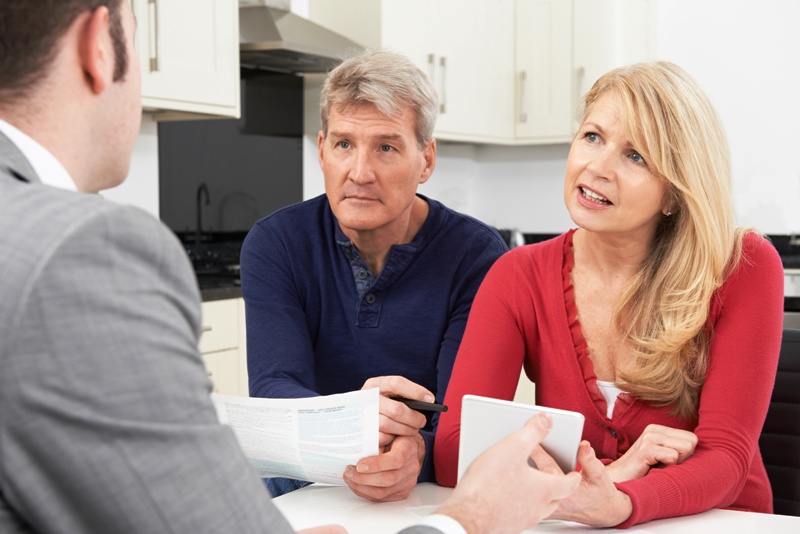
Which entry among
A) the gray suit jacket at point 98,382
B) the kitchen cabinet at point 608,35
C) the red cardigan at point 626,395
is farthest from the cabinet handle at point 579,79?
the gray suit jacket at point 98,382

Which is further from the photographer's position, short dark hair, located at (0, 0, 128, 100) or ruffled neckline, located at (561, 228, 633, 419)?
ruffled neckline, located at (561, 228, 633, 419)

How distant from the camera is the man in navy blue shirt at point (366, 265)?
1785 mm

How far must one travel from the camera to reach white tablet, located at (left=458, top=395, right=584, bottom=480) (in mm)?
1108

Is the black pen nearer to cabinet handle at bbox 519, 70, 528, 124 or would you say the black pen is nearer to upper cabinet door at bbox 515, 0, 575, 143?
upper cabinet door at bbox 515, 0, 575, 143

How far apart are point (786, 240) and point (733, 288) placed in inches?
131

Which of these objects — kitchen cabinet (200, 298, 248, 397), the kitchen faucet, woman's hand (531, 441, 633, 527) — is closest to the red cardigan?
woman's hand (531, 441, 633, 527)

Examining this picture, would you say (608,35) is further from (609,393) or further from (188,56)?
(609,393)

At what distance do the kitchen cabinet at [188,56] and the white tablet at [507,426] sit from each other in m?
2.09

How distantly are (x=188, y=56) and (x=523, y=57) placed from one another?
2.35m

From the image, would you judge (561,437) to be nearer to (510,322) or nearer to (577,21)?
(510,322)

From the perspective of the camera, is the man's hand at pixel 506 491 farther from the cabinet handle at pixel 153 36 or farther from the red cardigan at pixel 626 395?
the cabinet handle at pixel 153 36

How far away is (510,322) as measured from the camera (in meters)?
1.64

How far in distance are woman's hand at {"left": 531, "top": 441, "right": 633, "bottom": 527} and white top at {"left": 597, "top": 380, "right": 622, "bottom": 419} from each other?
32 centimetres

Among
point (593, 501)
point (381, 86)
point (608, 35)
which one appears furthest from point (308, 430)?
point (608, 35)
